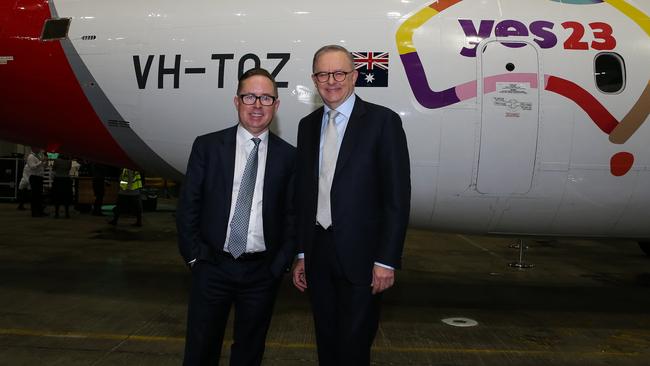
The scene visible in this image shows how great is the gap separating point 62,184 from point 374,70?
508 inches

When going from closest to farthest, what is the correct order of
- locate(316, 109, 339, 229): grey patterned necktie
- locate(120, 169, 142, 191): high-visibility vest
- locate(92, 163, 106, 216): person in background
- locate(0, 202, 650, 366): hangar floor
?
locate(316, 109, 339, 229): grey patterned necktie
locate(0, 202, 650, 366): hangar floor
locate(120, 169, 142, 191): high-visibility vest
locate(92, 163, 106, 216): person in background

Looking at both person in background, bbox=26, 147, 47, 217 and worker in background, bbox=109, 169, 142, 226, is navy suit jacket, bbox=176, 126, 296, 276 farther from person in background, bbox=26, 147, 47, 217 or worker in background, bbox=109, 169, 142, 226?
person in background, bbox=26, 147, 47, 217

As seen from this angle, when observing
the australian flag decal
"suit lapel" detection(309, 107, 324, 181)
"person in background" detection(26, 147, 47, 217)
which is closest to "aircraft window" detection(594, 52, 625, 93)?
the australian flag decal

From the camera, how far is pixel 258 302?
9.91 ft

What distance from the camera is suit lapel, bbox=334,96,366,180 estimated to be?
9.15 ft

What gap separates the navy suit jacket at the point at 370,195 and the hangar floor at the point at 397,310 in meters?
1.93

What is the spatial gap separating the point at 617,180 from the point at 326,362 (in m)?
3.33

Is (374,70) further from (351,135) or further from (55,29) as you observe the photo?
(55,29)

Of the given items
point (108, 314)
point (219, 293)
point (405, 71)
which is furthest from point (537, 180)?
point (108, 314)

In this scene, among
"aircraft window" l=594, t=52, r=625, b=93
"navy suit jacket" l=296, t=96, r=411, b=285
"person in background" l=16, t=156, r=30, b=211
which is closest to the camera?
"navy suit jacket" l=296, t=96, r=411, b=285

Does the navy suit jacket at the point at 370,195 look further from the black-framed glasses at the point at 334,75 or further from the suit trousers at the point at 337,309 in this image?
the black-framed glasses at the point at 334,75

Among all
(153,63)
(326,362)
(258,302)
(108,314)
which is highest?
(153,63)

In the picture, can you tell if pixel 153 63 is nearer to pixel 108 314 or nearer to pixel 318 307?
pixel 108 314

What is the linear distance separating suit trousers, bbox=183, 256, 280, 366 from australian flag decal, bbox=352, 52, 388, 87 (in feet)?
7.27
